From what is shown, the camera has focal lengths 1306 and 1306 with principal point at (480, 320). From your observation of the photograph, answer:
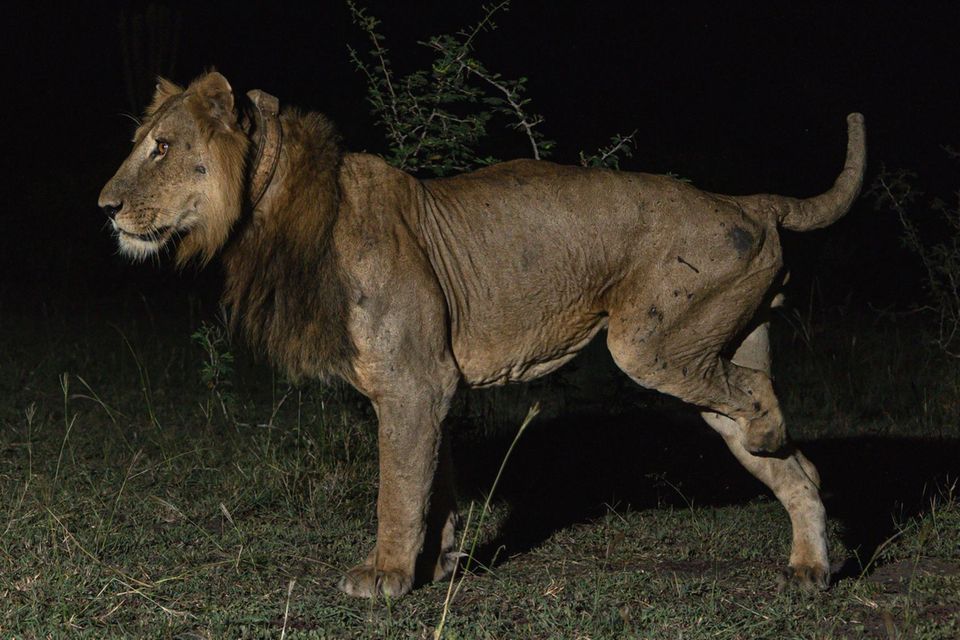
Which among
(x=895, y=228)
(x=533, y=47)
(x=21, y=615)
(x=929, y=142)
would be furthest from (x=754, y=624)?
(x=533, y=47)

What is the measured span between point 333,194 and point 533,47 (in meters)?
13.5

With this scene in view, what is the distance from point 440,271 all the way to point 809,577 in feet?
5.21

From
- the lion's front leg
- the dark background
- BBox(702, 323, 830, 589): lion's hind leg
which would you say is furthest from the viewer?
the dark background

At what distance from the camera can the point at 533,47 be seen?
17.3 metres

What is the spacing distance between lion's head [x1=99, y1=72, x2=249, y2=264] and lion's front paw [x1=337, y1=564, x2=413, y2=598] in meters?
1.16

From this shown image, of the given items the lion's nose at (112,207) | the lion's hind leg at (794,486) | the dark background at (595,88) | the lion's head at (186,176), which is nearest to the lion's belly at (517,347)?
the lion's hind leg at (794,486)

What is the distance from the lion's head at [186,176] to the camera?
4027mm

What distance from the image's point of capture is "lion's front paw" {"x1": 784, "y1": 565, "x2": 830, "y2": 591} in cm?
430

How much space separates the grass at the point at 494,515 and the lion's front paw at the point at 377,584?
0.13 feet

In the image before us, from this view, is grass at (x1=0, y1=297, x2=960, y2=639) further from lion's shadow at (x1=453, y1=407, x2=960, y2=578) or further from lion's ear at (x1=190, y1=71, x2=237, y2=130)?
lion's ear at (x1=190, y1=71, x2=237, y2=130)

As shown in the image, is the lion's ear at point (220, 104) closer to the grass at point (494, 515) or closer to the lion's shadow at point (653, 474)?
the grass at point (494, 515)

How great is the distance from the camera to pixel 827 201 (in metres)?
4.61

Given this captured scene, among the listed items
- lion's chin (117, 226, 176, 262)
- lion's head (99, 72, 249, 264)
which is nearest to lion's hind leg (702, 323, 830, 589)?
lion's head (99, 72, 249, 264)

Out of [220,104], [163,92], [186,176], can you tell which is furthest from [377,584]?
[163,92]
